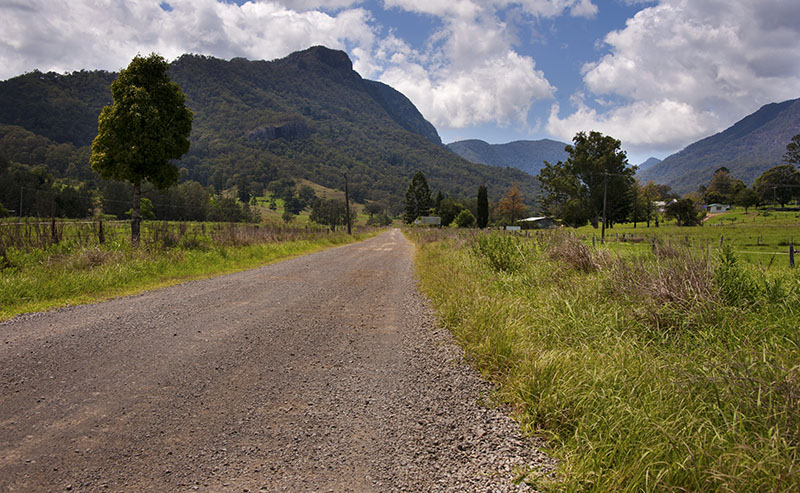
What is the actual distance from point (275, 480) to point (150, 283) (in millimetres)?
8606

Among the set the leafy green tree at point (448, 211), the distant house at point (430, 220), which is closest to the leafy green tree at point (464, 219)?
the distant house at point (430, 220)

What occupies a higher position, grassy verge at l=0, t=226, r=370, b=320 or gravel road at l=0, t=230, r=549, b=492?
grassy verge at l=0, t=226, r=370, b=320

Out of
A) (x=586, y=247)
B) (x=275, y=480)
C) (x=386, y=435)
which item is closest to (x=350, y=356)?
(x=386, y=435)

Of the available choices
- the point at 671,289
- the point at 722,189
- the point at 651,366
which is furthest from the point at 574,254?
the point at 722,189

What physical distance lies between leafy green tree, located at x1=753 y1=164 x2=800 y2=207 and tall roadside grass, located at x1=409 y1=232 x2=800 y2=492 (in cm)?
11030

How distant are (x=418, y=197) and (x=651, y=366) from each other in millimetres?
100838

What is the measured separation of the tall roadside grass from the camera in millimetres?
2178

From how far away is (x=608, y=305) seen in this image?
5.61m

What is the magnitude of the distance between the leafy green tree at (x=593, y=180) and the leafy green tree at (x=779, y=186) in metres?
43.8

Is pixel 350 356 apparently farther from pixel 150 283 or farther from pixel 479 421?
pixel 150 283

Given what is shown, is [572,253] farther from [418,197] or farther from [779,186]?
[779,186]

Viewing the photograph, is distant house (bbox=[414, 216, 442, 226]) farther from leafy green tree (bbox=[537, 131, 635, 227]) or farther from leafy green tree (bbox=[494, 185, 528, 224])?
leafy green tree (bbox=[494, 185, 528, 224])

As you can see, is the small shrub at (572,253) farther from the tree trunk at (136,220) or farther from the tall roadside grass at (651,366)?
the tree trunk at (136,220)

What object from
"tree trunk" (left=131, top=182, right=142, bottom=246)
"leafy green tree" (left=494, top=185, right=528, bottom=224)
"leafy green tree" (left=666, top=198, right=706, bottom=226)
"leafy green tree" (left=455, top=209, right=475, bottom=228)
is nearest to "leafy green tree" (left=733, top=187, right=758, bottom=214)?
"leafy green tree" (left=666, top=198, right=706, bottom=226)
